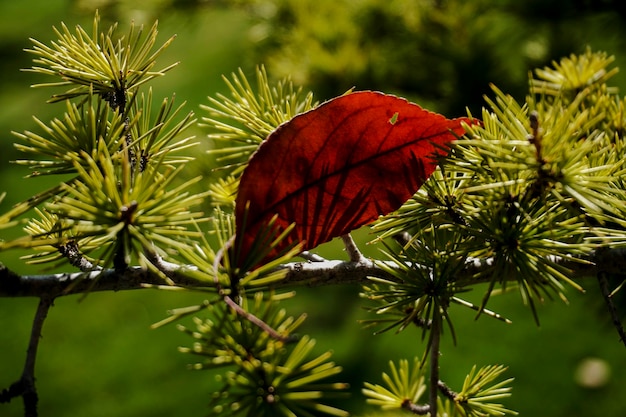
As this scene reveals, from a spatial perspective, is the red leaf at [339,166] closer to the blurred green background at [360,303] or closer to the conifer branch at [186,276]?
the conifer branch at [186,276]

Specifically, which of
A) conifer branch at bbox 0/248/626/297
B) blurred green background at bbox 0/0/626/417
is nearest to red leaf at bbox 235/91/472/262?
conifer branch at bbox 0/248/626/297

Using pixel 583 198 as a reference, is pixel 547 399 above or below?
below

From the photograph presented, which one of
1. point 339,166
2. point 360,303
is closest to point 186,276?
point 339,166

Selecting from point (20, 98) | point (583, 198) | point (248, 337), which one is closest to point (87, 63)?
point (248, 337)

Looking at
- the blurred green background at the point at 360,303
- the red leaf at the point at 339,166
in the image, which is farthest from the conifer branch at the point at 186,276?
the blurred green background at the point at 360,303

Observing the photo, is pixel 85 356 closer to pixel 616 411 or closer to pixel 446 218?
pixel 616 411

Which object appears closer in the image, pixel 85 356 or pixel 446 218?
pixel 446 218

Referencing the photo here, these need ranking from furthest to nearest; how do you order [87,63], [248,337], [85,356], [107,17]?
1. [85,356]
2. [107,17]
3. [87,63]
4. [248,337]
